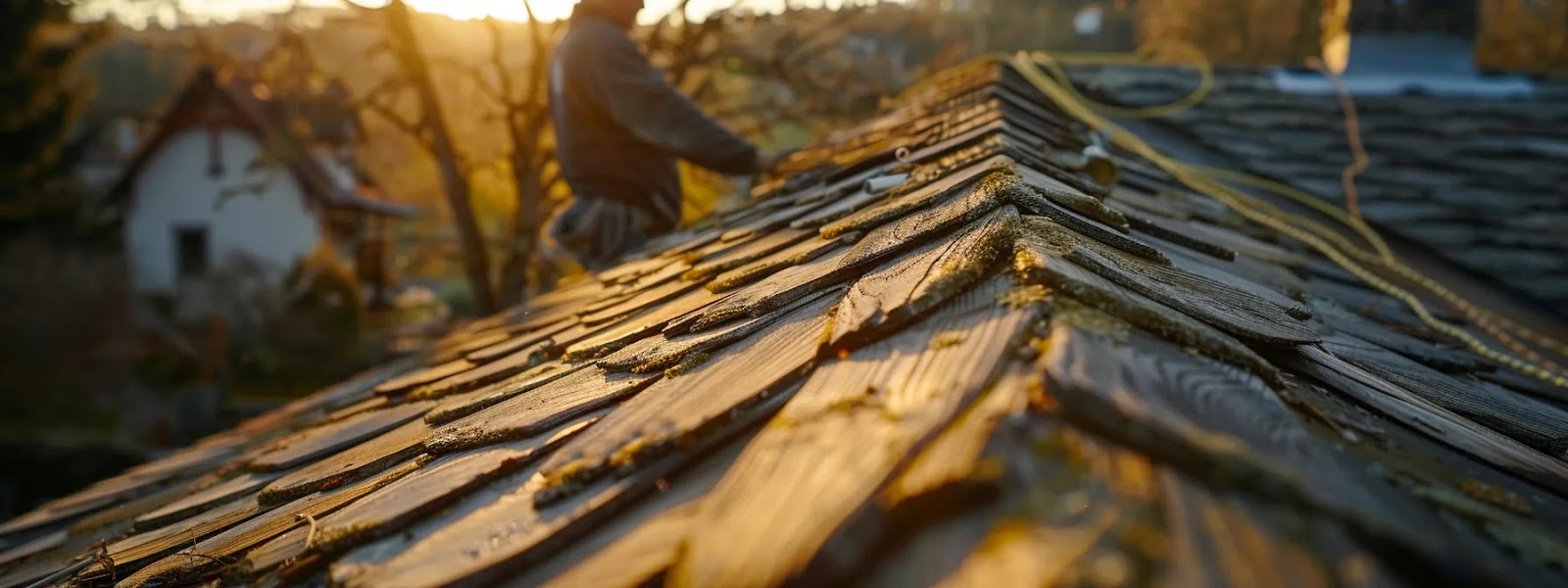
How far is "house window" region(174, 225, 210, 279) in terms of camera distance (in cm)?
2419

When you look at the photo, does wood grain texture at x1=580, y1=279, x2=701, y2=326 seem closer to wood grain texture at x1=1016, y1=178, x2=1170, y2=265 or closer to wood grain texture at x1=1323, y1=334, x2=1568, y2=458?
wood grain texture at x1=1016, y1=178, x2=1170, y2=265

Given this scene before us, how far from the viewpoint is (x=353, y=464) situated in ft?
5.79

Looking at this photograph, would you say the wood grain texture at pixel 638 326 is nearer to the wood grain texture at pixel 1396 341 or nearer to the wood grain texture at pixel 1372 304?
the wood grain texture at pixel 1396 341

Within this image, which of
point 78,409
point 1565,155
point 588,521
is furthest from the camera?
point 78,409

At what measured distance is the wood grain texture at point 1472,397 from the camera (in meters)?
1.52

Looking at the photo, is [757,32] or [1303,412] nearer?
[1303,412]

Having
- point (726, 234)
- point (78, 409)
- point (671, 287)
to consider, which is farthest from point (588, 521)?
point (78, 409)

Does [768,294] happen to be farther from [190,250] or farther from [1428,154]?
[190,250]

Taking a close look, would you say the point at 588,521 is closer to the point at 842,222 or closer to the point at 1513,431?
the point at 842,222

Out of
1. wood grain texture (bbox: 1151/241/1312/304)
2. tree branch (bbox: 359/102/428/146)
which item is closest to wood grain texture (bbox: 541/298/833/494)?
wood grain texture (bbox: 1151/241/1312/304)

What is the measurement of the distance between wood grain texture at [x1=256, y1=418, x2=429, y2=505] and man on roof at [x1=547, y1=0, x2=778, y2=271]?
2.15 m

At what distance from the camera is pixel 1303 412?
3.35 feet

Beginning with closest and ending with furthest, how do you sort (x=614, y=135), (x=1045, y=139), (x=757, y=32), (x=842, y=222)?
(x=842, y=222), (x=1045, y=139), (x=614, y=135), (x=757, y=32)

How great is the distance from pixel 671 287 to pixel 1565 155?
4.72 metres
